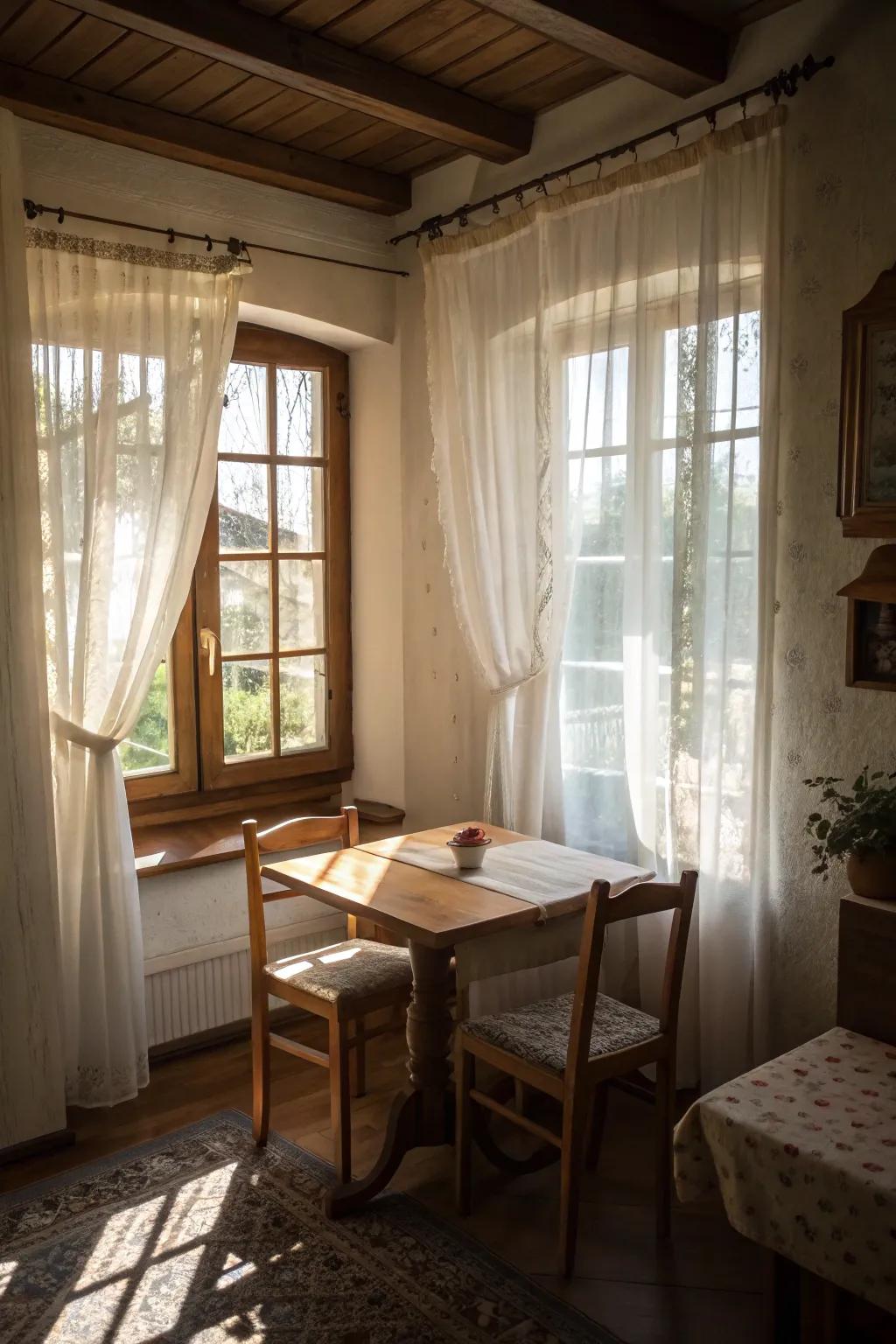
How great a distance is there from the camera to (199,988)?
345 cm

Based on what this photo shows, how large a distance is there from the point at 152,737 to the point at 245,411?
114 cm

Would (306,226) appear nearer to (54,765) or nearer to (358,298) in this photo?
(358,298)

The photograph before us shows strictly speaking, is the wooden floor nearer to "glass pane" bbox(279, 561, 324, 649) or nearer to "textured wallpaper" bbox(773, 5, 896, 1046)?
"textured wallpaper" bbox(773, 5, 896, 1046)

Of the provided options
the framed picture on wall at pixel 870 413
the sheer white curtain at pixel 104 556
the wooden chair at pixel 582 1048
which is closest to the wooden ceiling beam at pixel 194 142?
the sheer white curtain at pixel 104 556

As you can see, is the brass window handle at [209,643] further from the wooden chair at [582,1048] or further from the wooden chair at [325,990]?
the wooden chair at [582,1048]

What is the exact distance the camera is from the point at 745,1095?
75.5 inches

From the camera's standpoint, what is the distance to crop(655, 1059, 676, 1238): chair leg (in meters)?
2.45

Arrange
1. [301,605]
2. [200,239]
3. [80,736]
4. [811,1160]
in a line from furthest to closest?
[301,605] < [200,239] < [80,736] < [811,1160]

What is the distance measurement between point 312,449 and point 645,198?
5.02 feet

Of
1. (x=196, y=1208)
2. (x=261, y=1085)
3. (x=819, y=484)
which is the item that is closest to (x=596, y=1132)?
(x=261, y=1085)

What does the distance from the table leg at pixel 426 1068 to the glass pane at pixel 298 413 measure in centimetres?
196

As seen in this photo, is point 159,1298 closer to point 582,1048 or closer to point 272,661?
point 582,1048

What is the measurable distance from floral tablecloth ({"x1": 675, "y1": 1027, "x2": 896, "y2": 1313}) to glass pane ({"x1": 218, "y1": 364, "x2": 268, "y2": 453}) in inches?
102

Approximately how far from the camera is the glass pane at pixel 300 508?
12.6ft
